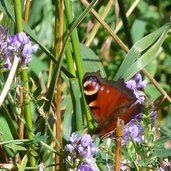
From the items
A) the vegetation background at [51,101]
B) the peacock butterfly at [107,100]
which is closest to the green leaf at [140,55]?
the vegetation background at [51,101]

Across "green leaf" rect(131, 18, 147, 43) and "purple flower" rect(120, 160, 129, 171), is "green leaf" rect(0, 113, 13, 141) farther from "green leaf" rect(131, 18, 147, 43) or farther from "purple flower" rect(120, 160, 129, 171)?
"green leaf" rect(131, 18, 147, 43)

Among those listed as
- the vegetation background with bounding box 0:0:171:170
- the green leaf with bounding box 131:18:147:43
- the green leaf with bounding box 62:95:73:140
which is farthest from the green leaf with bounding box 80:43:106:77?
the green leaf with bounding box 131:18:147:43

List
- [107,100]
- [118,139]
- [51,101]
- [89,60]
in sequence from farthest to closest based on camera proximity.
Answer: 1. [89,60]
2. [51,101]
3. [107,100]
4. [118,139]

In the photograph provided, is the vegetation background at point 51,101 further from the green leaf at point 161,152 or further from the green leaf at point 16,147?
the green leaf at point 161,152

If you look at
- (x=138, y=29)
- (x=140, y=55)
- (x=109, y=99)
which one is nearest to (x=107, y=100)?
(x=109, y=99)

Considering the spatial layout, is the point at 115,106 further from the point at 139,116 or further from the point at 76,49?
the point at 76,49

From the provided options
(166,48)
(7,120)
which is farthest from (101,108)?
(166,48)
